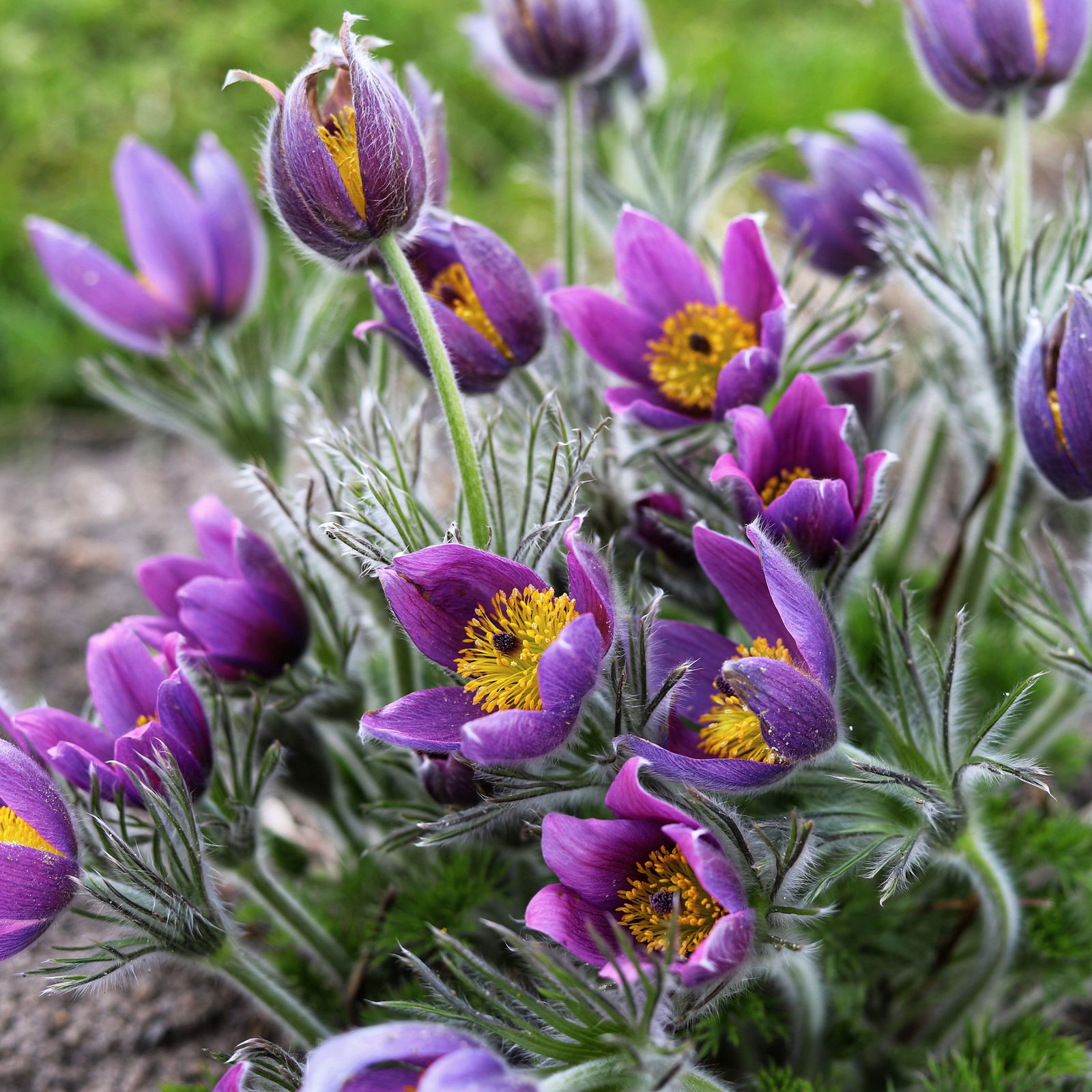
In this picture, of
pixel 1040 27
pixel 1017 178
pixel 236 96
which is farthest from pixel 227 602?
pixel 236 96

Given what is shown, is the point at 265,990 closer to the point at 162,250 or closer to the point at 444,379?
the point at 444,379

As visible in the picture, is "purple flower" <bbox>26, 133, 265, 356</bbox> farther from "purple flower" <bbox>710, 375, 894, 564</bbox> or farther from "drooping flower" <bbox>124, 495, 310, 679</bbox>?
A: "purple flower" <bbox>710, 375, 894, 564</bbox>

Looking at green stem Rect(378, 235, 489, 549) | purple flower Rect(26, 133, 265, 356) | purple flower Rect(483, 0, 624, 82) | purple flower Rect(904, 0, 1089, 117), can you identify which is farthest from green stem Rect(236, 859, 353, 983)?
purple flower Rect(904, 0, 1089, 117)

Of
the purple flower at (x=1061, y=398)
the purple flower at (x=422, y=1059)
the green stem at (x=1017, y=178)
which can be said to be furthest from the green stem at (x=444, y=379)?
the green stem at (x=1017, y=178)

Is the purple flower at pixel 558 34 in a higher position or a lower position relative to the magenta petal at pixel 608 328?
higher

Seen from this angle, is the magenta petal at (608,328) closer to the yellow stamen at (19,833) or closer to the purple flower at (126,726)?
the purple flower at (126,726)
